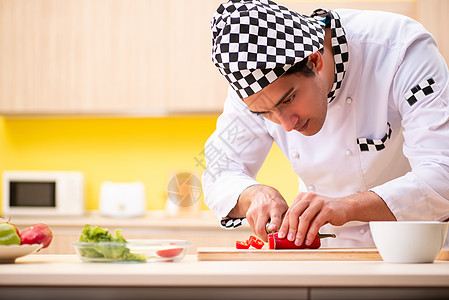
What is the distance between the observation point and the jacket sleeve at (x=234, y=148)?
5.48 ft

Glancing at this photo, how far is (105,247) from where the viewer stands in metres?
1.08

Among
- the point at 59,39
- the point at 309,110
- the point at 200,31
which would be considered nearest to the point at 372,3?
the point at 200,31

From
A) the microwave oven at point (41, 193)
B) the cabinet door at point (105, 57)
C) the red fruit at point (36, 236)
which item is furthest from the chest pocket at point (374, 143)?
the microwave oven at point (41, 193)

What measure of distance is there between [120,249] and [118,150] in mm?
2760

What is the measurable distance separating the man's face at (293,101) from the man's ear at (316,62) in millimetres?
18

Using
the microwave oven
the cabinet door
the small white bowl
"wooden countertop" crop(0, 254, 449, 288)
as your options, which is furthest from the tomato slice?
the microwave oven

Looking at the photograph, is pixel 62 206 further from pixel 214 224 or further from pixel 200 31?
pixel 200 31

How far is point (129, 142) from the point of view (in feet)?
12.4

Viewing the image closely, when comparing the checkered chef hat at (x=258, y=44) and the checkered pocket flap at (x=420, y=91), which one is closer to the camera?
the checkered chef hat at (x=258, y=44)

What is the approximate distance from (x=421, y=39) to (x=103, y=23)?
2.39 meters

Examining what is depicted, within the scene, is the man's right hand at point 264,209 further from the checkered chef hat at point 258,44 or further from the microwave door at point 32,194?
the microwave door at point 32,194

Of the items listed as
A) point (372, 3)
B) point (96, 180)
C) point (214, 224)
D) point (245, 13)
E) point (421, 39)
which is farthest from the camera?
point (96, 180)

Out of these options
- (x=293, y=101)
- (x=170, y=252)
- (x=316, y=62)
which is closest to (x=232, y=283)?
(x=170, y=252)

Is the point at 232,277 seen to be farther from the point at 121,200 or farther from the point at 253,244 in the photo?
the point at 121,200
